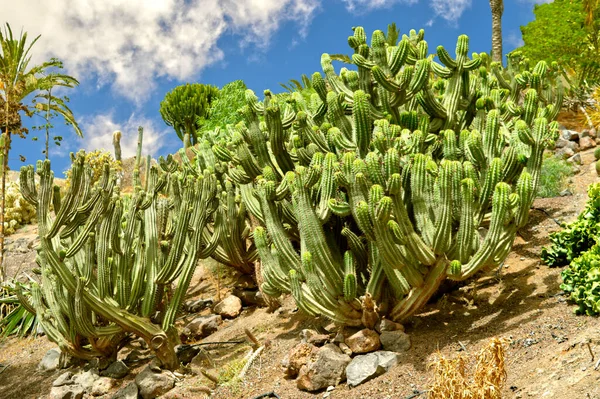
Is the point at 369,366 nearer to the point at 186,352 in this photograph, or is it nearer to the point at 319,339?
the point at 319,339

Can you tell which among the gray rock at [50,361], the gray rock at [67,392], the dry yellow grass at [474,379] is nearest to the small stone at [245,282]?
the gray rock at [50,361]

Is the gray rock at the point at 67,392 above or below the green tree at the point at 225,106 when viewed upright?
below

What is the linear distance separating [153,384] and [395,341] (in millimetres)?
2842

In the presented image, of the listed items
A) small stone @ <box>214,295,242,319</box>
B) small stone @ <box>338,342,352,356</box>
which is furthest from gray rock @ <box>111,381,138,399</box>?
small stone @ <box>338,342,352,356</box>

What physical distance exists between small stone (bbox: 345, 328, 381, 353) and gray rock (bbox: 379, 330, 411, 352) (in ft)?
0.24

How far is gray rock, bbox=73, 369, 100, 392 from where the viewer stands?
7.35m

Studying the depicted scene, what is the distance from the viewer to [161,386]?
22.1 ft

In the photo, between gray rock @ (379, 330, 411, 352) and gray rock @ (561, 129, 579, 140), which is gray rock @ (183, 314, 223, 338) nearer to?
gray rock @ (379, 330, 411, 352)

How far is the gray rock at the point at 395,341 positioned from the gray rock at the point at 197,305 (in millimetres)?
4320

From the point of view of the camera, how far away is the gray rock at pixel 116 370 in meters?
7.49

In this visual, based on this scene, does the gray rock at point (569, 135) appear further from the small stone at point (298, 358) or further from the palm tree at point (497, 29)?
the small stone at point (298, 358)

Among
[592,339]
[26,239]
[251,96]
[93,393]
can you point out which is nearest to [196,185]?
[251,96]

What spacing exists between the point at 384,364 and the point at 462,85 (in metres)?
3.83

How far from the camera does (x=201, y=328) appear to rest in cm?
834
